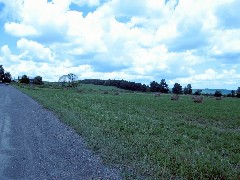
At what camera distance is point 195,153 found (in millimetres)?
11492

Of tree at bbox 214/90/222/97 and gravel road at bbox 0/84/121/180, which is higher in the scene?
tree at bbox 214/90/222/97

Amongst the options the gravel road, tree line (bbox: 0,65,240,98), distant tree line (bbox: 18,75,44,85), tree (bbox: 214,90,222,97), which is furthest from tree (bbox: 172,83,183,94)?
the gravel road

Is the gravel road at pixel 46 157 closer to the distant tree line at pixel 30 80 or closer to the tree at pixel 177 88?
the tree at pixel 177 88

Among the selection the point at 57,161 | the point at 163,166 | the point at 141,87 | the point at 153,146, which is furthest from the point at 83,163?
the point at 141,87

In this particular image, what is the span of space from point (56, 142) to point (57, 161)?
3181 millimetres

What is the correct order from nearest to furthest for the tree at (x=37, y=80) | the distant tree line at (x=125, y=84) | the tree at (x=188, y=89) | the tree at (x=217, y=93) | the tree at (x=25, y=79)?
the tree at (x=217, y=93) < the tree at (x=188, y=89) < the distant tree line at (x=125, y=84) < the tree at (x=37, y=80) < the tree at (x=25, y=79)

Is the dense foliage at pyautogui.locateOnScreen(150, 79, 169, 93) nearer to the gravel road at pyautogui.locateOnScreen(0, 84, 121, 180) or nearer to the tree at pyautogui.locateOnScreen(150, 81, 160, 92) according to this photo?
the tree at pyautogui.locateOnScreen(150, 81, 160, 92)

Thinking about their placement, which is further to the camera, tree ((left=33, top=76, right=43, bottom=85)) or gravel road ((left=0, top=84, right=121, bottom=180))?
tree ((left=33, top=76, right=43, bottom=85))

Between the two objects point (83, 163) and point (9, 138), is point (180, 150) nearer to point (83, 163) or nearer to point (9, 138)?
point (83, 163)

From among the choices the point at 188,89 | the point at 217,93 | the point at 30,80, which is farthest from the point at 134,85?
the point at 30,80

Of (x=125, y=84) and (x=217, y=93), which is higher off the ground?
(x=125, y=84)

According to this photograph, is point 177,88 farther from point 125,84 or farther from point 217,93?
point 217,93

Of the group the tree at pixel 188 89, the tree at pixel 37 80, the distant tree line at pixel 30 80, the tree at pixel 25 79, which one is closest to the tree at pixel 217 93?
the tree at pixel 188 89

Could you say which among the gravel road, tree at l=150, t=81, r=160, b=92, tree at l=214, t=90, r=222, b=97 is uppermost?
tree at l=150, t=81, r=160, b=92
